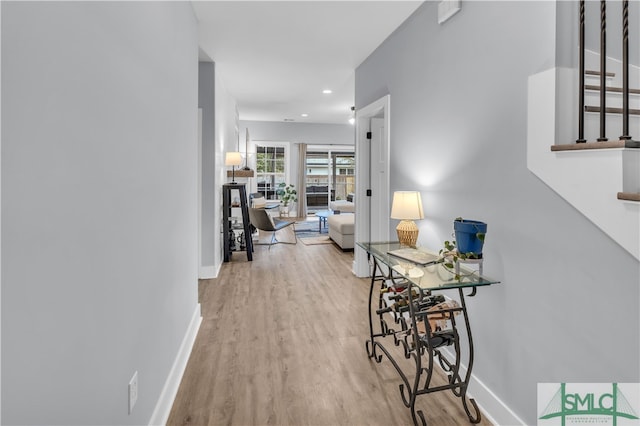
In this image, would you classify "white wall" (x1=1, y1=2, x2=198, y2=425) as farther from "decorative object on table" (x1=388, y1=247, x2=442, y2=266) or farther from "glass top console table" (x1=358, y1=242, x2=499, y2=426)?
"decorative object on table" (x1=388, y1=247, x2=442, y2=266)

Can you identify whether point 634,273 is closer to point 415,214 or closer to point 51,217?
point 415,214

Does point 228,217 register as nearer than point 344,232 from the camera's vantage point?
Yes

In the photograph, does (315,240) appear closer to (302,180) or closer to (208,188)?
(208,188)

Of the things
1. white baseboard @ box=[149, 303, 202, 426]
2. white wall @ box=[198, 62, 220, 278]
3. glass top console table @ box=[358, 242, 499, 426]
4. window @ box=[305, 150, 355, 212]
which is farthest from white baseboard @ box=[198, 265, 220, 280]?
window @ box=[305, 150, 355, 212]

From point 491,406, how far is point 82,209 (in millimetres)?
2115

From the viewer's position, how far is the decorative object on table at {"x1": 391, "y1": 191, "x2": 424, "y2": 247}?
8.26 ft

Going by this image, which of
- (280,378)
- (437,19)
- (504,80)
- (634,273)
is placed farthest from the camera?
(437,19)

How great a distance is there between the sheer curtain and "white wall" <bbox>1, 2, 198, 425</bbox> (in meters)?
7.91

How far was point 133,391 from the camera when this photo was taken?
1392 mm

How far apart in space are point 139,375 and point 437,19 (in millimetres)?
2757

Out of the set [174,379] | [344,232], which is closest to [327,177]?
[344,232]

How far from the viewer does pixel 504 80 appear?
1809mm

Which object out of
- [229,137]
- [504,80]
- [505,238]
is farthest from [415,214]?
[229,137]

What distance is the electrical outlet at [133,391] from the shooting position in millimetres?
1364
